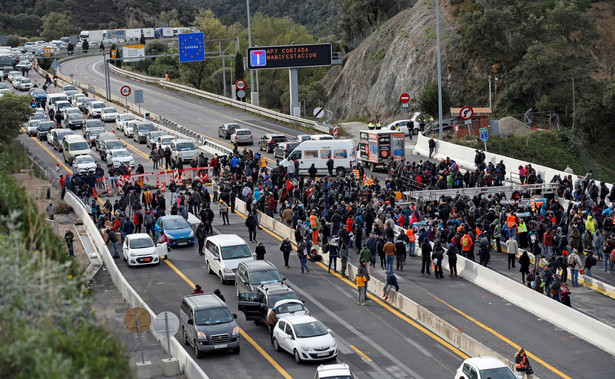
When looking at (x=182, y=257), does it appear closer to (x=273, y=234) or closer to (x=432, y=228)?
(x=273, y=234)

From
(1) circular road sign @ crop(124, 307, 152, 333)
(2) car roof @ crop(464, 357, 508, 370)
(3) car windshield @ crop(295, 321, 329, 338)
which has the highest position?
(1) circular road sign @ crop(124, 307, 152, 333)

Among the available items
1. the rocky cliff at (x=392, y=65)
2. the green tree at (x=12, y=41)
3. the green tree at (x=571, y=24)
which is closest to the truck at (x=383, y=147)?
the green tree at (x=571, y=24)

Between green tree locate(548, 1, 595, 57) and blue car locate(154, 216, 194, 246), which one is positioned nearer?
blue car locate(154, 216, 194, 246)

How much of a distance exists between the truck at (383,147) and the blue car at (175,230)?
603 inches

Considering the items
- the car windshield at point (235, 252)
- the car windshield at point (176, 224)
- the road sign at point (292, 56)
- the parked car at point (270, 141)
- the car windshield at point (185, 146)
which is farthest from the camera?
the road sign at point (292, 56)

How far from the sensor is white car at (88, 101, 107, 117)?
227 ft

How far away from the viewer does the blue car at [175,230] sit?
3434 centimetres

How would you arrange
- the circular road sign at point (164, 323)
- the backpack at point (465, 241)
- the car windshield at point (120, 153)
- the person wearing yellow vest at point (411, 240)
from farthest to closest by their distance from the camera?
the car windshield at point (120, 153) < the person wearing yellow vest at point (411, 240) < the backpack at point (465, 241) < the circular road sign at point (164, 323)

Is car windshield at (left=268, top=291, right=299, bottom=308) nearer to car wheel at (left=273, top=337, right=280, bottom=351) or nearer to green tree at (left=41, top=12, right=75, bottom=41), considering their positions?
car wheel at (left=273, top=337, right=280, bottom=351)

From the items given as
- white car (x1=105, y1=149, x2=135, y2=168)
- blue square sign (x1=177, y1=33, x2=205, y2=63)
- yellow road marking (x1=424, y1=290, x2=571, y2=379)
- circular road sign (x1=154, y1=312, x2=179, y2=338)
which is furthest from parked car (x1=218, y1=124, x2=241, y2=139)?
circular road sign (x1=154, y1=312, x2=179, y2=338)

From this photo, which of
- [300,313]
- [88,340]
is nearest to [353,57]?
[300,313]

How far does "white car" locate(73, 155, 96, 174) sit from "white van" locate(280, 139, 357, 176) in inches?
406

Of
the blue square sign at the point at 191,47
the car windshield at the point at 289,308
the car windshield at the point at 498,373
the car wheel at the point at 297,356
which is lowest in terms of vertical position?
the car wheel at the point at 297,356

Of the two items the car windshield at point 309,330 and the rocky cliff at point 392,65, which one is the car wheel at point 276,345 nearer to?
the car windshield at point 309,330
